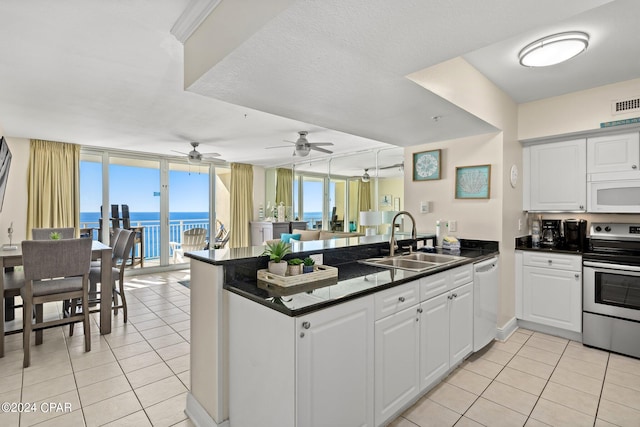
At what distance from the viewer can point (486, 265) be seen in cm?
275

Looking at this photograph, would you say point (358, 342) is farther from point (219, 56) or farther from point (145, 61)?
point (145, 61)

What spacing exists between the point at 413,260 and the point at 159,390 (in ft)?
7.28

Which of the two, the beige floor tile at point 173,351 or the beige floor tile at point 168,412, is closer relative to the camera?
the beige floor tile at point 168,412

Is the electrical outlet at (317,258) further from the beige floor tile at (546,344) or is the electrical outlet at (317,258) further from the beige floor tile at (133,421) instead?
the beige floor tile at (546,344)

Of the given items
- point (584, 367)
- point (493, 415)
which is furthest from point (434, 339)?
point (584, 367)

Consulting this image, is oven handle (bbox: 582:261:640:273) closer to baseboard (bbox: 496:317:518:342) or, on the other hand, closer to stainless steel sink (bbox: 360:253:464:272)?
baseboard (bbox: 496:317:518:342)

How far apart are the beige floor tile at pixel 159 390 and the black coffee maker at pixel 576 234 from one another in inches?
154

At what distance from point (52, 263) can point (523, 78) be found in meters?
4.49

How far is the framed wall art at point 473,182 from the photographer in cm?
308

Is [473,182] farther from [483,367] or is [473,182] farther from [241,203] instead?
[241,203]

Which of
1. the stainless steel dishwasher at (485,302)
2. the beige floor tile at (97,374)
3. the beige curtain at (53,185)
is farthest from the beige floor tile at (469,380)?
the beige curtain at (53,185)

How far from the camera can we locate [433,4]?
1.25 m

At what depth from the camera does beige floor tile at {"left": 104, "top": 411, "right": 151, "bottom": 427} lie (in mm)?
1860

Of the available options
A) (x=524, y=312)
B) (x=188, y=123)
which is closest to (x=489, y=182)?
(x=524, y=312)
